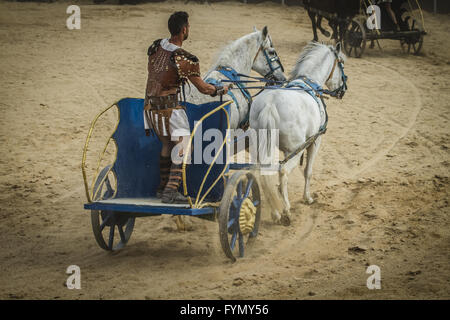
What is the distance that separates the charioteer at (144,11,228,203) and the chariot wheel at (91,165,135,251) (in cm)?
59

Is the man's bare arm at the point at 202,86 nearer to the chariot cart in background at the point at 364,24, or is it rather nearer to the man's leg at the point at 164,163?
the man's leg at the point at 164,163

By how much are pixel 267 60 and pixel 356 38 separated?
25.6 ft

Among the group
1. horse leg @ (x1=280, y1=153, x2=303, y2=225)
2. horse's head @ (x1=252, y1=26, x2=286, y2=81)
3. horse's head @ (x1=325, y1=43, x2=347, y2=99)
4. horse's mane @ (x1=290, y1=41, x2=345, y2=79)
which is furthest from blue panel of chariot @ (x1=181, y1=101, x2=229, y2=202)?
horse's head @ (x1=325, y1=43, x2=347, y2=99)

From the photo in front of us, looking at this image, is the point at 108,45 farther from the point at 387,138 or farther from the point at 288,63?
the point at 387,138

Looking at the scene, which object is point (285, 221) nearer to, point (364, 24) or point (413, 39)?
point (364, 24)

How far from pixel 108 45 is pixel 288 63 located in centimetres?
488

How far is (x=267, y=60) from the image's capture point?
25.8 feet

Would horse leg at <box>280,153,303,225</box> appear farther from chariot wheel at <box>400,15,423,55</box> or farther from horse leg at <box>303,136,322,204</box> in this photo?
chariot wheel at <box>400,15,423,55</box>

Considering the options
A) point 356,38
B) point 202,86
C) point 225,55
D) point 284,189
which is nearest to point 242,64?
point 225,55

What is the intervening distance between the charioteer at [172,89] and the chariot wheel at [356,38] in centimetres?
1007

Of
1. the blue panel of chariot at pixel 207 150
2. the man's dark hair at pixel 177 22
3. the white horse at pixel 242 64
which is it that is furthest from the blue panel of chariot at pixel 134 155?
the white horse at pixel 242 64

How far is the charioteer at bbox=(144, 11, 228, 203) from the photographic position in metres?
5.36

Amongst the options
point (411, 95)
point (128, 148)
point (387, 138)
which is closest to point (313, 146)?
point (128, 148)

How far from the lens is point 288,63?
1419 centimetres
